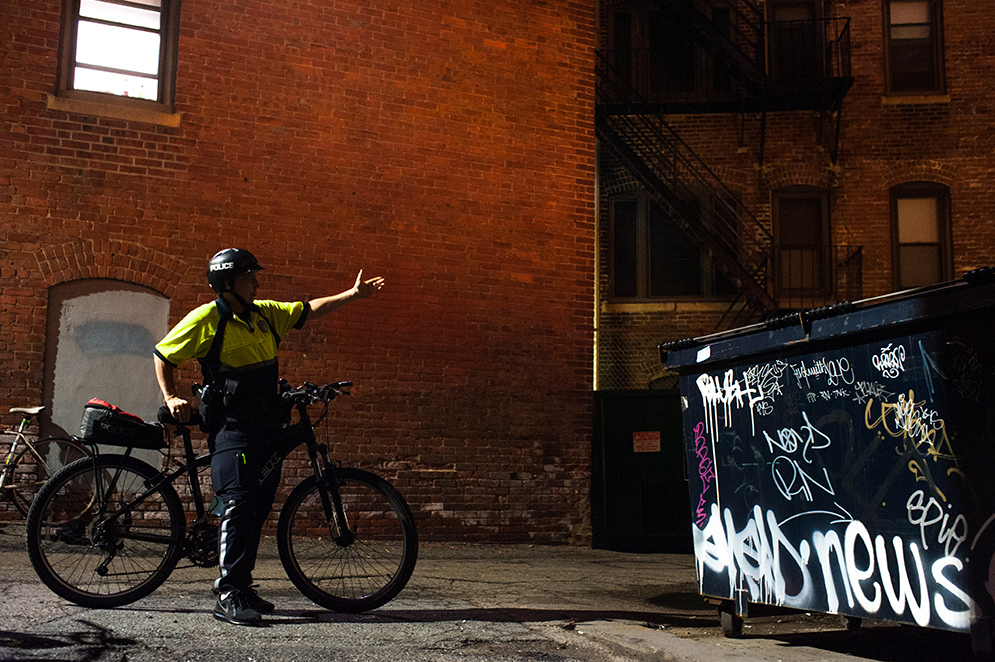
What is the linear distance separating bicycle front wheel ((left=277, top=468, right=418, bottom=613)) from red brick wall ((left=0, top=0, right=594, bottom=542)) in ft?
14.4

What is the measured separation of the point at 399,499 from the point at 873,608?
2170 millimetres

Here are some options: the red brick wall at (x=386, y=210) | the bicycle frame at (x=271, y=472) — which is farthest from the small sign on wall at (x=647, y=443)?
the bicycle frame at (x=271, y=472)

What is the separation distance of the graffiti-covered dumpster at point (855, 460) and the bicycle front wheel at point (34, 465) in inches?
232

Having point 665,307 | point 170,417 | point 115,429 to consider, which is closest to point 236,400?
point 170,417

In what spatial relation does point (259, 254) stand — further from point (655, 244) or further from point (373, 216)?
point (655, 244)

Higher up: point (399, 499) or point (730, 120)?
point (730, 120)

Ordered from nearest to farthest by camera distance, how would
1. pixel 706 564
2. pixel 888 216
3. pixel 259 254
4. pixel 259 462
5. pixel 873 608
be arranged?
pixel 873 608 < pixel 259 462 < pixel 706 564 < pixel 259 254 < pixel 888 216

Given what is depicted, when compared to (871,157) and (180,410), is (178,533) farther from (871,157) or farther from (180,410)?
(871,157)

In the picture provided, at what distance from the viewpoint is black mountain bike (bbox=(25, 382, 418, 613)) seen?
4.12 metres

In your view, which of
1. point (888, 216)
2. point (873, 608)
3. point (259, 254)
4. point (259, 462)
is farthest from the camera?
point (888, 216)

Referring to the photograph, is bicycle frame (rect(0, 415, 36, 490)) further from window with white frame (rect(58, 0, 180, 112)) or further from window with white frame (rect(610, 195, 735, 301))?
window with white frame (rect(610, 195, 735, 301))

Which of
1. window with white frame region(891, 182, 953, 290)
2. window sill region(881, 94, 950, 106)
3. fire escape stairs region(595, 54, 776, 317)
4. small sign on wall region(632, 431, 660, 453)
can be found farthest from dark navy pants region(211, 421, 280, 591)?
window sill region(881, 94, 950, 106)

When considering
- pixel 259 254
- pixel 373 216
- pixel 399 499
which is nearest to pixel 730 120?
pixel 373 216

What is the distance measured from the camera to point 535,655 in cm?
370
